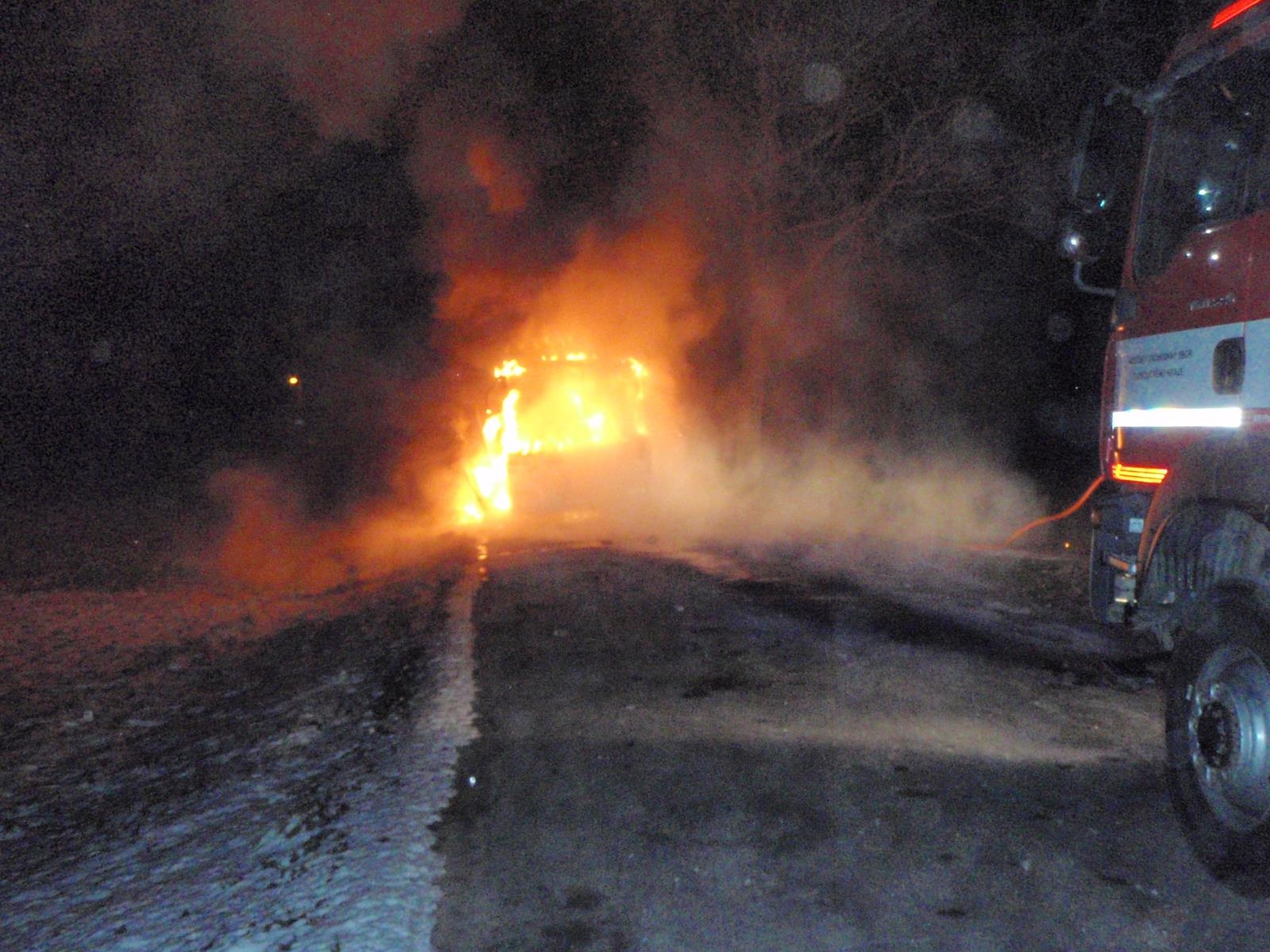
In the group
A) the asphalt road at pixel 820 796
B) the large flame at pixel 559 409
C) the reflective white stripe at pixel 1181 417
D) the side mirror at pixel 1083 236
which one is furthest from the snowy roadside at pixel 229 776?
the large flame at pixel 559 409

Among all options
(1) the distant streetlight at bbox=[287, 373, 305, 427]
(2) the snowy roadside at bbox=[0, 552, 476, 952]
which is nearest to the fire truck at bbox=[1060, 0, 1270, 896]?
(2) the snowy roadside at bbox=[0, 552, 476, 952]

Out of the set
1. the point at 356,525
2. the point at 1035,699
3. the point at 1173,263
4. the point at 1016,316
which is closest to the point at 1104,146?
the point at 1173,263

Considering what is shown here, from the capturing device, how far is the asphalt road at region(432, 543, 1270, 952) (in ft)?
11.7

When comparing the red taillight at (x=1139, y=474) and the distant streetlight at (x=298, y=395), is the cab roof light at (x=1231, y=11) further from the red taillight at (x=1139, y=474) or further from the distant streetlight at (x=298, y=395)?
the distant streetlight at (x=298, y=395)

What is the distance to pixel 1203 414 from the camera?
456 cm

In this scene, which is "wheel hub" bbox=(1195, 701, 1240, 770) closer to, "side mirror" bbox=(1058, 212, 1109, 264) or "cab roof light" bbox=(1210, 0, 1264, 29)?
"side mirror" bbox=(1058, 212, 1109, 264)

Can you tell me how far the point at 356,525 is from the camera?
17.3m

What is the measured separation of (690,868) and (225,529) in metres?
14.7

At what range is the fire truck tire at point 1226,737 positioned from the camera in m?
3.75

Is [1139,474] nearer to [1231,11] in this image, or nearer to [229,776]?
[1231,11]

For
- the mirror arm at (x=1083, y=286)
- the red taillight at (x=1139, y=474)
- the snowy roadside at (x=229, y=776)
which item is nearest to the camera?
the snowy roadside at (x=229, y=776)

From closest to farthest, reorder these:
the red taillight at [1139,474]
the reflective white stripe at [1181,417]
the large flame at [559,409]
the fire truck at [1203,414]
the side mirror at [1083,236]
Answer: the fire truck at [1203,414] < the reflective white stripe at [1181,417] < the red taillight at [1139,474] < the side mirror at [1083,236] < the large flame at [559,409]

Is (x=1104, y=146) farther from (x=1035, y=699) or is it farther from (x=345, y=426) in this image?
(x=345, y=426)

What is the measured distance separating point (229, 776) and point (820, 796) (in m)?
2.76
